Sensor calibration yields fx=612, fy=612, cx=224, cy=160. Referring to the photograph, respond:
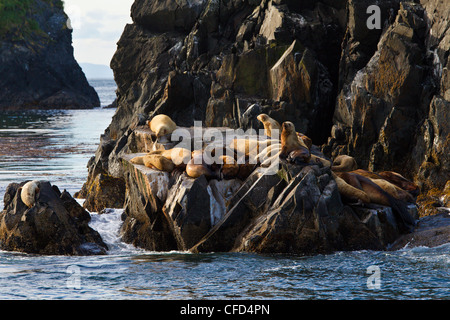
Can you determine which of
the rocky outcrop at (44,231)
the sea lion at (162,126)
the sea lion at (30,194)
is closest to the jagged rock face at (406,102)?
the sea lion at (162,126)

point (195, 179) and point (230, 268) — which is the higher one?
point (195, 179)

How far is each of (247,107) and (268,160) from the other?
31.3 feet

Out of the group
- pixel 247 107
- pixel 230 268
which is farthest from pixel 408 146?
pixel 230 268

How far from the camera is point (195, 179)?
11.7m

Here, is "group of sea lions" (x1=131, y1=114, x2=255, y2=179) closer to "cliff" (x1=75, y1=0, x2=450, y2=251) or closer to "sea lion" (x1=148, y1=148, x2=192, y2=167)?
"sea lion" (x1=148, y1=148, x2=192, y2=167)

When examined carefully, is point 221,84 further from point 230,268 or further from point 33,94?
point 33,94

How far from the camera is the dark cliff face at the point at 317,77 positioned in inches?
695

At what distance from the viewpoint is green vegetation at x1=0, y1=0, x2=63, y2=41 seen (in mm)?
77938

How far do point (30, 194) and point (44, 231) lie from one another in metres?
0.83

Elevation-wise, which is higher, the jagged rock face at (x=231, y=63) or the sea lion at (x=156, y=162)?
Result: the jagged rock face at (x=231, y=63)
